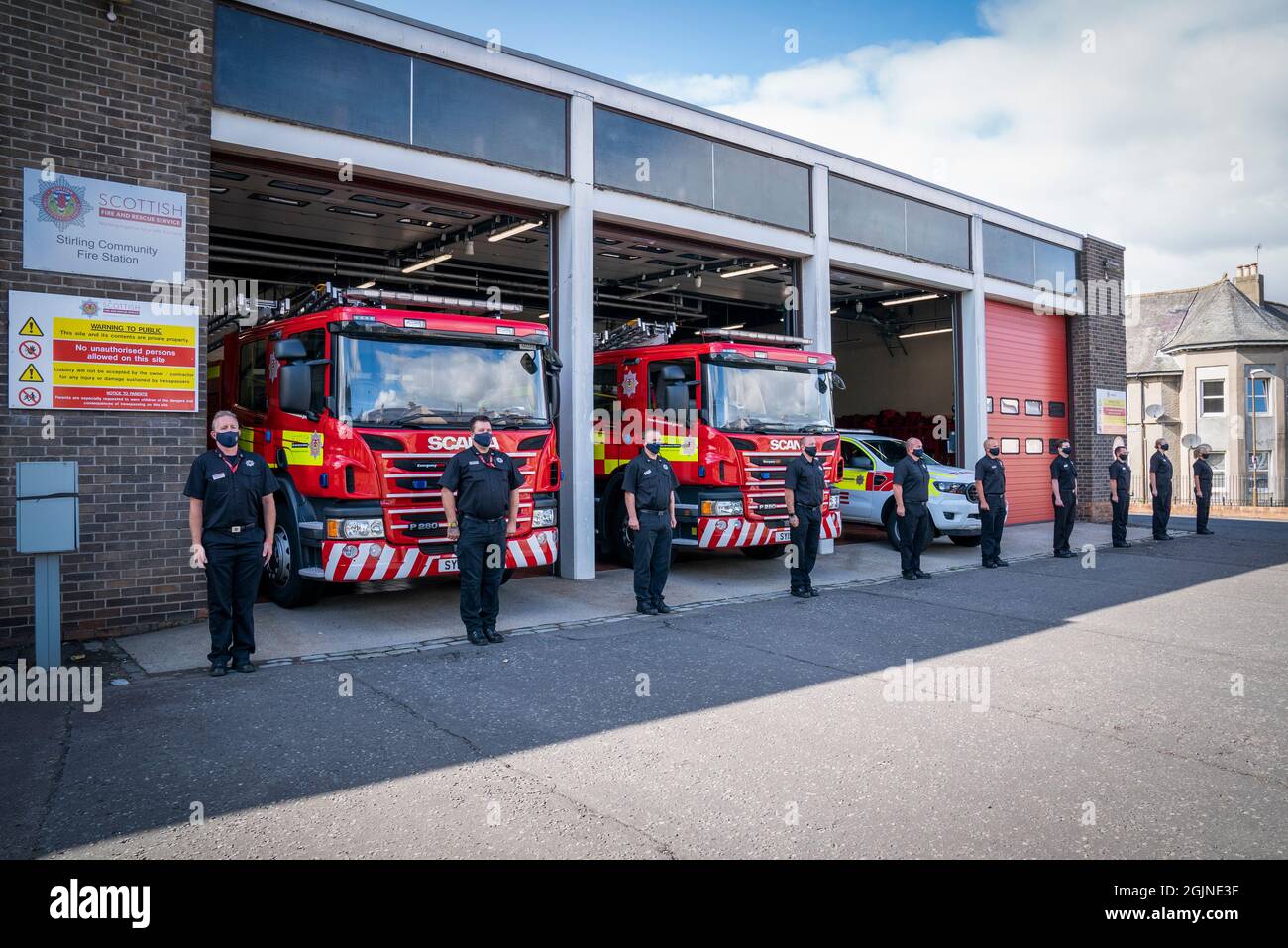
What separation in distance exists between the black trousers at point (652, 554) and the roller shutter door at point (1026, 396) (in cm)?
1109

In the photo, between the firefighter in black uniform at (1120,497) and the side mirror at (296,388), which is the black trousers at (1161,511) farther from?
the side mirror at (296,388)

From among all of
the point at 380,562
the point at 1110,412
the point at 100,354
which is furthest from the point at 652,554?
the point at 1110,412

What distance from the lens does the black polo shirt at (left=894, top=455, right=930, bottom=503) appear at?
1180 centimetres

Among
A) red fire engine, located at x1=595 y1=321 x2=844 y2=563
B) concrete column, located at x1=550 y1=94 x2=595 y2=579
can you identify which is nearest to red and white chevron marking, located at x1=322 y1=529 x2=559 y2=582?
concrete column, located at x1=550 y1=94 x2=595 y2=579

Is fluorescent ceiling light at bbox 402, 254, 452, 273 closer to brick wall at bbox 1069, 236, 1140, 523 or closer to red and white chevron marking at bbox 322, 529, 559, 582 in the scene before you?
red and white chevron marking at bbox 322, 529, 559, 582

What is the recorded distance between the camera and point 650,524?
30.7 ft

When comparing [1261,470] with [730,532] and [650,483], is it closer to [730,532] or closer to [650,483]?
[730,532]

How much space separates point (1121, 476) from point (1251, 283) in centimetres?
3210

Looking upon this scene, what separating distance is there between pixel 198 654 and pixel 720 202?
900 centimetres

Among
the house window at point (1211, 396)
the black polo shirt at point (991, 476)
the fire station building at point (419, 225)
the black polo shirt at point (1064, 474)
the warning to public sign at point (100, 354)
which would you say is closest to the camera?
the warning to public sign at point (100, 354)

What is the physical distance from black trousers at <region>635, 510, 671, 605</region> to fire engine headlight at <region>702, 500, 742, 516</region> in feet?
4.75

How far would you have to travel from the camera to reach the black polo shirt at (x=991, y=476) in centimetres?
1333

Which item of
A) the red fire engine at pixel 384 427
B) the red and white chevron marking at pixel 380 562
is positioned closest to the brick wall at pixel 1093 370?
the red fire engine at pixel 384 427

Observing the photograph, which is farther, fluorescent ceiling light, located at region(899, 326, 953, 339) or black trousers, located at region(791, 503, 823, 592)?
fluorescent ceiling light, located at region(899, 326, 953, 339)
